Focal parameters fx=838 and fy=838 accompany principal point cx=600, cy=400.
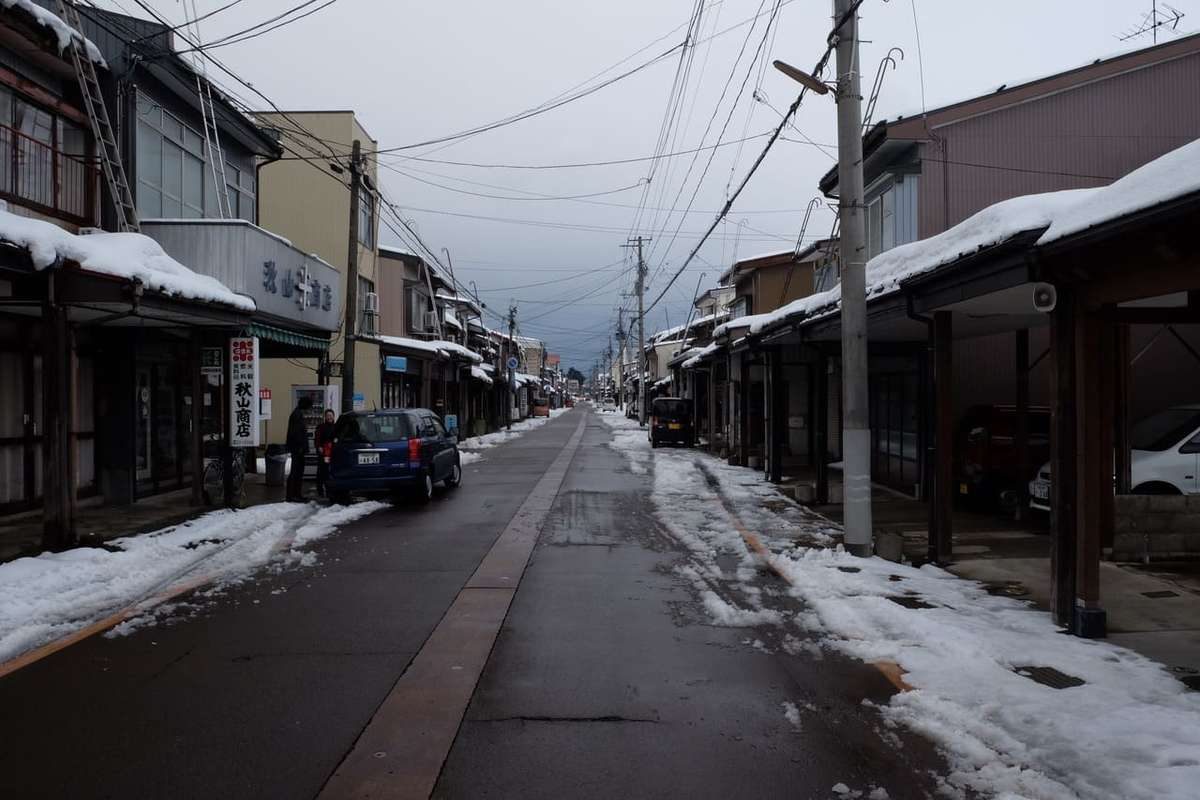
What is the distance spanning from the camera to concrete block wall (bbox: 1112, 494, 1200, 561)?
9602mm

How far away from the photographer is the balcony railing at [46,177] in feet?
38.5

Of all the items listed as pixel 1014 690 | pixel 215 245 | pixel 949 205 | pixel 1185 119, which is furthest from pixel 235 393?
pixel 1185 119

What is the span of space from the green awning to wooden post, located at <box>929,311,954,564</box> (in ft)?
Answer: 35.7

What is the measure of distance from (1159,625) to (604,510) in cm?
867

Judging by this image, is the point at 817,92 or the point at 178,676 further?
the point at 817,92

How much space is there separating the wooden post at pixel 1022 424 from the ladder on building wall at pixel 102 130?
14172mm

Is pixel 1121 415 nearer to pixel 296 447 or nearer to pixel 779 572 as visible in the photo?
pixel 779 572

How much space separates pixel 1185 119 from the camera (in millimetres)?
16891

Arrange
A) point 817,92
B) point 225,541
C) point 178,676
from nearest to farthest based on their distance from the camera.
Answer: point 178,676 → point 817,92 → point 225,541

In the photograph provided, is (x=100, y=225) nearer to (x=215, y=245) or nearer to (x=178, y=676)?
(x=215, y=245)

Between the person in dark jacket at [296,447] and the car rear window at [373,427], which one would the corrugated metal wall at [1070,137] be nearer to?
the car rear window at [373,427]

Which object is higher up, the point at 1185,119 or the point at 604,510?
the point at 1185,119

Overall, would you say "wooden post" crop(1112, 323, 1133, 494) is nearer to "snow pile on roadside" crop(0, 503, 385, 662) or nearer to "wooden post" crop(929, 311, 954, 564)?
"wooden post" crop(929, 311, 954, 564)

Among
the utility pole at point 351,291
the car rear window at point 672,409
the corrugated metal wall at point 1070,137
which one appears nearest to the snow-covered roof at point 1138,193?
the corrugated metal wall at point 1070,137
